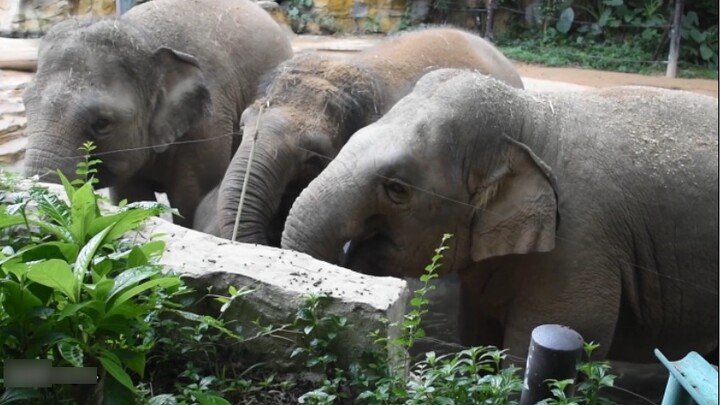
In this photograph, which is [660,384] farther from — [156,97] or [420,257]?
[156,97]

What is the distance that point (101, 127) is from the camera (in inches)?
199

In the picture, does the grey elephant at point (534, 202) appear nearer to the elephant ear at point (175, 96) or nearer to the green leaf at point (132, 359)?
the green leaf at point (132, 359)

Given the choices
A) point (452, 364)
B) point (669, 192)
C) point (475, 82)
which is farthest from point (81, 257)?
point (669, 192)

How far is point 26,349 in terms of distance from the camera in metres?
2.43

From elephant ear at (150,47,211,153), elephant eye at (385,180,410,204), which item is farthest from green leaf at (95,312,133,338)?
elephant ear at (150,47,211,153)

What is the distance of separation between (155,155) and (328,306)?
3.00 m

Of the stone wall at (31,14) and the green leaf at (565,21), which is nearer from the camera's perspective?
the stone wall at (31,14)

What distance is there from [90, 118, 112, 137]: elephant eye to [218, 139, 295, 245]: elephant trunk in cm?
78

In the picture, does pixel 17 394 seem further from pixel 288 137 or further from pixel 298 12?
pixel 298 12

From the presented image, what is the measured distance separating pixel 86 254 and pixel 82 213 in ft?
0.84

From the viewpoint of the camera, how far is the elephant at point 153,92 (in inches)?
194

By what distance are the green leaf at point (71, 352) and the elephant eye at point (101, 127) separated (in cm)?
277

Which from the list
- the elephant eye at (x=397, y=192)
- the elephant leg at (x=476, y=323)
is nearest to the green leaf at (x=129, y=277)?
the elephant eye at (x=397, y=192)

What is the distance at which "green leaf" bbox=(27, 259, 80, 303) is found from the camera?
2307 millimetres
